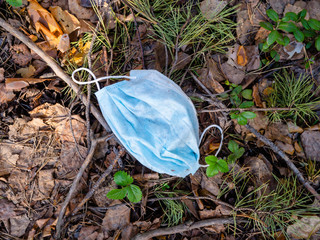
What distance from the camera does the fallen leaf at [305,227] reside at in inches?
52.4

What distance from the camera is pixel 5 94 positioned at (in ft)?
4.51

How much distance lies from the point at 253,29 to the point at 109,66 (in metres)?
1.01

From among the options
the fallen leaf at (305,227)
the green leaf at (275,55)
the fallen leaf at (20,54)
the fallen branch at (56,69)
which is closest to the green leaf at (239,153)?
the fallen leaf at (305,227)

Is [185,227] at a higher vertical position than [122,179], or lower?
lower

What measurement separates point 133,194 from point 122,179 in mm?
112

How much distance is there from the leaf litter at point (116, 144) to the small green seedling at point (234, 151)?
2.0 inches

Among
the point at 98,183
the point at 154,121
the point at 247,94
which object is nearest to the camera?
the point at 154,121

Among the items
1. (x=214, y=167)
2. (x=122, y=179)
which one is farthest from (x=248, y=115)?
(x=122, y=179)

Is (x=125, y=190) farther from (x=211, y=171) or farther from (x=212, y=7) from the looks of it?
(x=212, y=7)

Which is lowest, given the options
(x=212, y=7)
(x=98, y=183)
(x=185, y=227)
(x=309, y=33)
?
(x=185, y=227)

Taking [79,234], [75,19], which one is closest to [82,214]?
[79,234]

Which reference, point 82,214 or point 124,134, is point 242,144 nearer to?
point 124,134

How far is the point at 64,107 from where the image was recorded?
1417 millimetres

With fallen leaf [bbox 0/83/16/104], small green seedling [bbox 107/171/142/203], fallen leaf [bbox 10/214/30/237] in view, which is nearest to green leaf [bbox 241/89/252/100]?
small green seedling [bbox 107/171/142/203]
